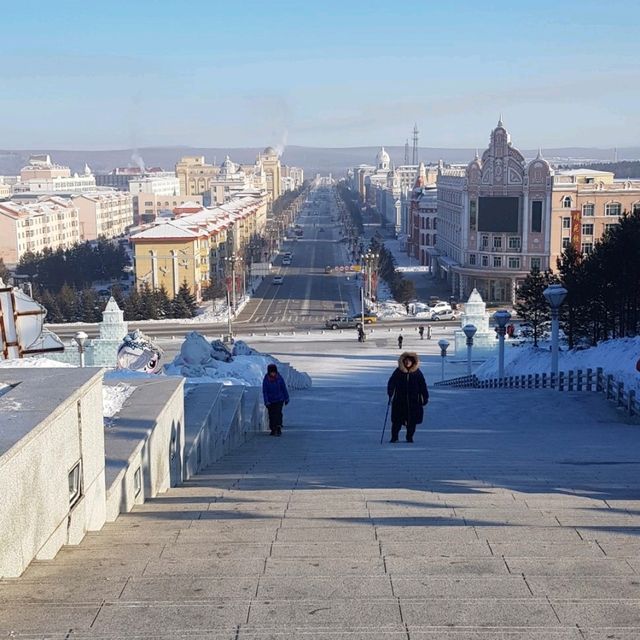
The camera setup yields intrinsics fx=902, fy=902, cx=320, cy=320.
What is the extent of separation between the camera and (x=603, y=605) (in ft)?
10.0

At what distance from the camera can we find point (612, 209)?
50.0 m

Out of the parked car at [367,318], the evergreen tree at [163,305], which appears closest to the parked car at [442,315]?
the parked car at [367,318]

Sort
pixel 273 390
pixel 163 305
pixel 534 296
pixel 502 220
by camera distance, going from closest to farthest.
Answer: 1. pixel 273 390
2. pixel 534 296
3. pixel 163 305
4. pixel 502 220

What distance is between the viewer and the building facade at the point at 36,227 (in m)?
71.7

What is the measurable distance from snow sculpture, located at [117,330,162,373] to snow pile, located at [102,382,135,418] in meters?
11.7

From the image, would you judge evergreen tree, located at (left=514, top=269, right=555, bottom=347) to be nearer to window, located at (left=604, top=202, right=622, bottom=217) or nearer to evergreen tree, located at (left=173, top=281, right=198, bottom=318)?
evergreen tree, located at (left=173, top=281, right=198, bottom=318)

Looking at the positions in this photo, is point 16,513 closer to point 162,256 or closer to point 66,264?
point 162,256

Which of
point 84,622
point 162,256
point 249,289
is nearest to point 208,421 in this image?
point 84,622

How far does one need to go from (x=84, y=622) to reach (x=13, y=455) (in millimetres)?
669

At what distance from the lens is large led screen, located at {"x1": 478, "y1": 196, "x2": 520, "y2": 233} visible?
167 feet

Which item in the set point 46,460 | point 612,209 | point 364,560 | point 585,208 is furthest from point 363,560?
point 612,209

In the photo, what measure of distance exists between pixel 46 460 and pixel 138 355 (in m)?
16.9

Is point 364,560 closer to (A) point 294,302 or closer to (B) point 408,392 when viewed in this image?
(B) point 408,392

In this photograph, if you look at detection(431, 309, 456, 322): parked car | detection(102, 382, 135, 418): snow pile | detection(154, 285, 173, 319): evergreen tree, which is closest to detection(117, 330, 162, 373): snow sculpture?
detection(102, 382, 135, 418): snow pile
